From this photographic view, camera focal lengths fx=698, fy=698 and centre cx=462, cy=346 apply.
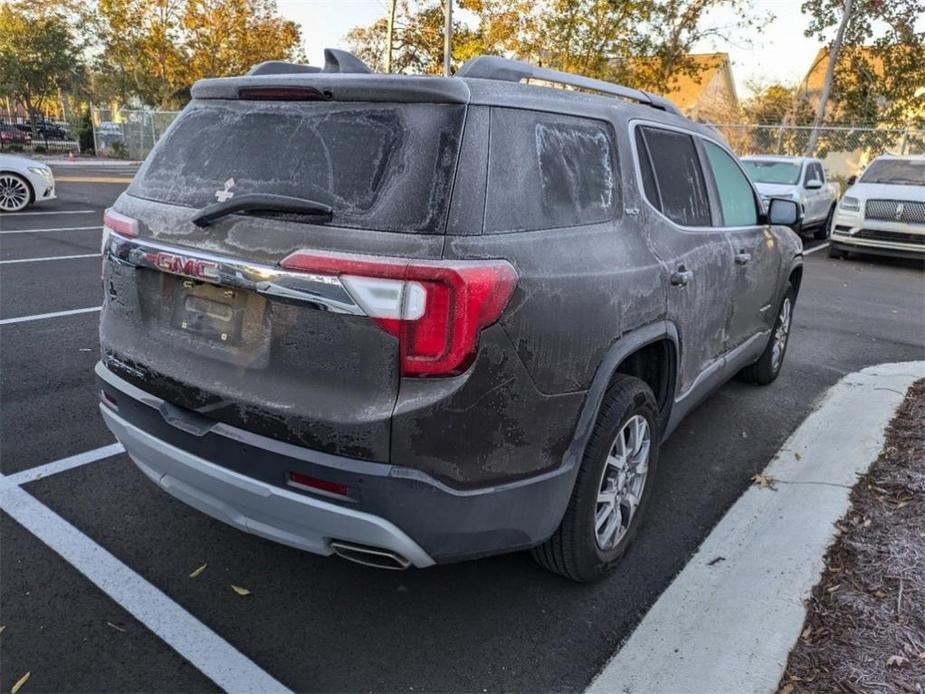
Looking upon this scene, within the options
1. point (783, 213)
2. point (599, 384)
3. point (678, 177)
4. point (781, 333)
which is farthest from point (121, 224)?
point (781, 333)

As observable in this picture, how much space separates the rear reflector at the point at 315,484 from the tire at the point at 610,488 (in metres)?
0.94

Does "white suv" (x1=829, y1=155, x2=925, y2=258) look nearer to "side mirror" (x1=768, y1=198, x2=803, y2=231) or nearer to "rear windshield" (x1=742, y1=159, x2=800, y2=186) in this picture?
"rear windshield" (x1=742, y1=159, x2=800, y2=186)

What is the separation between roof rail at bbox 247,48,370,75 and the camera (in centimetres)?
282

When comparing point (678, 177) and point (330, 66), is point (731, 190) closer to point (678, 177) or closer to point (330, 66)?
point (678, 177)

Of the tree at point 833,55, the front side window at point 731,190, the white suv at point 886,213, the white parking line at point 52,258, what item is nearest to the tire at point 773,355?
the front side window at point 731,190

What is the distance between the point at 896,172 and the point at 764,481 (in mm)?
11610

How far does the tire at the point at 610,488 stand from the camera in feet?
8.70

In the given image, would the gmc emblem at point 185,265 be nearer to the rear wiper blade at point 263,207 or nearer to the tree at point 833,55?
the rear wiper blade at point 263,207

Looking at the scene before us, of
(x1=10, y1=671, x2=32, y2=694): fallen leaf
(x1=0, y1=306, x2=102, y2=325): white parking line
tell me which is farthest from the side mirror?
(x1=0, y1=306, x2=102, y2=325): white parking line

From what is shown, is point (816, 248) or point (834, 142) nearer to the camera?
point (816, 248)

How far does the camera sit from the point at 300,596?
9.17 feet

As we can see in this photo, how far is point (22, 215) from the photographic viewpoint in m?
12.6

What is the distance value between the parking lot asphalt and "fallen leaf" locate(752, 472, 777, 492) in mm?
101

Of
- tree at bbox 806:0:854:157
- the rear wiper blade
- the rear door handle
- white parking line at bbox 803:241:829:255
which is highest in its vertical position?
tree at bbox 806:0:854:157
